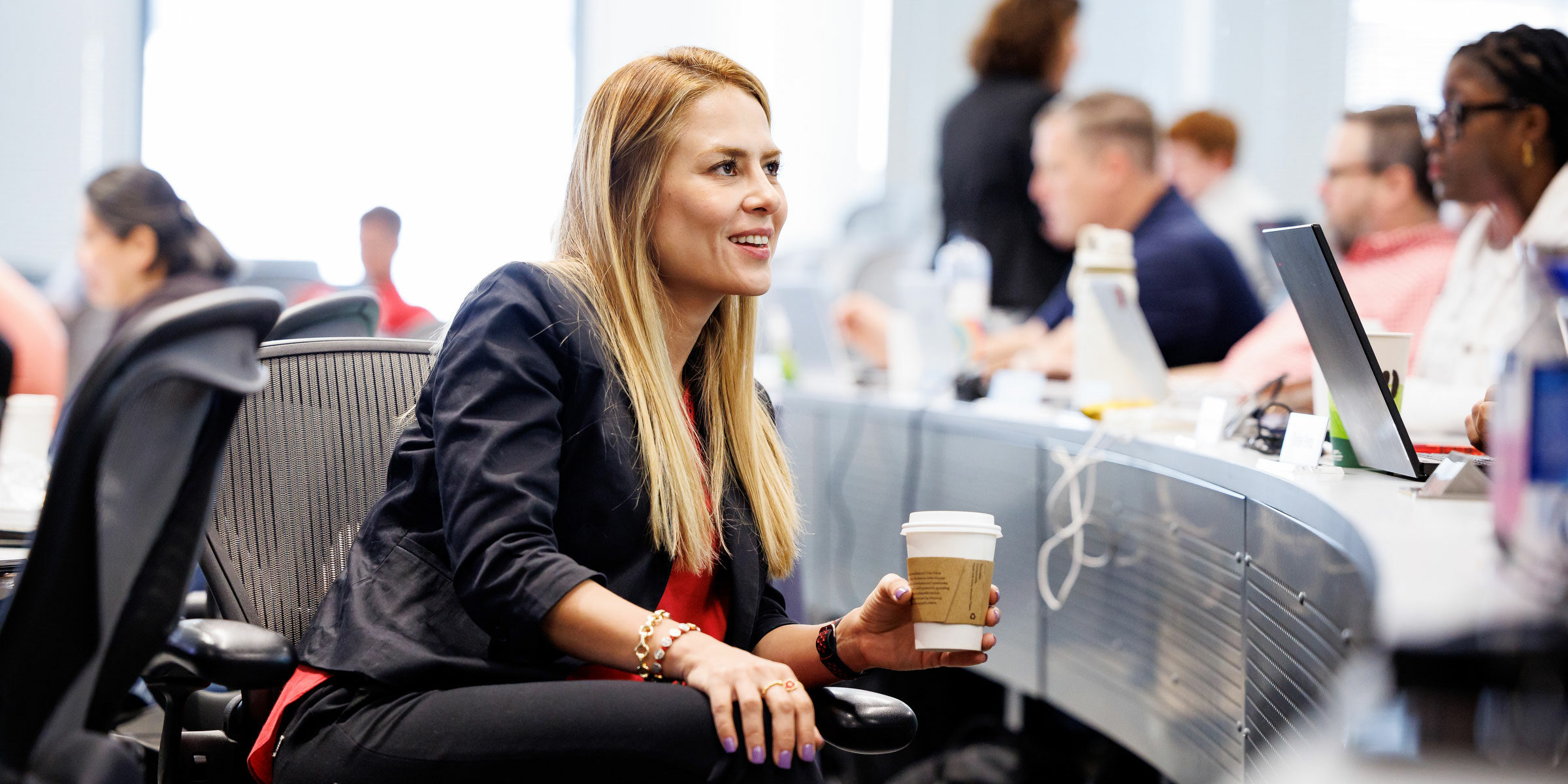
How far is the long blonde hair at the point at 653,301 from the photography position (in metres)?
1.23

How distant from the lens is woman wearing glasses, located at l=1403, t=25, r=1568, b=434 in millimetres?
1818

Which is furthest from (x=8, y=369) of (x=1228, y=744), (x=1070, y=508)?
(x=1070, y=508)

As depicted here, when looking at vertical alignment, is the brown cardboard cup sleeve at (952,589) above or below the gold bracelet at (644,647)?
above

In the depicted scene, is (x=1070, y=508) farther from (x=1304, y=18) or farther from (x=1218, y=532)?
(x=1304, y=18)

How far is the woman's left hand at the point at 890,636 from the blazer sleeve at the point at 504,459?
258mm

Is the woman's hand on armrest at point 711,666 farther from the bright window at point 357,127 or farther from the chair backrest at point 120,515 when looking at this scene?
the bright window at point 357,127

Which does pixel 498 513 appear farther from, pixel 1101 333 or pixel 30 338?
pixel 30 338

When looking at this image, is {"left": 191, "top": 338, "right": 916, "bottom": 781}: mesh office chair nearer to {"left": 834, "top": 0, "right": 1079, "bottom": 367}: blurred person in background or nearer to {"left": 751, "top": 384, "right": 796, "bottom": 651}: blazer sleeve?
{"left": 751, "top": 384, "right": 796, "bottom": 651}: blazer sleeve

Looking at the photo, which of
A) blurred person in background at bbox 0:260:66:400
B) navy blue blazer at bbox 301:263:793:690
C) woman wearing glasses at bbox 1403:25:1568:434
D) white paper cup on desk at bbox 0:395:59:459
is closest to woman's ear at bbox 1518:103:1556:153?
woman wearing glasses at bbox 1403:25:1568:434

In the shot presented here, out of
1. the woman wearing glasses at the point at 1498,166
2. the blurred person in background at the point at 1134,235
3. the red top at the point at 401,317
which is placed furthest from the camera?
the red top at the point at 401,317

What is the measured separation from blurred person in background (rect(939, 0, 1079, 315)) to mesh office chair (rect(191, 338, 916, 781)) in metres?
2.53

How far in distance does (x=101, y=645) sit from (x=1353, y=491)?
1.03 metres

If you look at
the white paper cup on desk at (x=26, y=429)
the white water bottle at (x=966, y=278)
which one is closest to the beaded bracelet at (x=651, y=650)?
the white paper cup on desk at (x=26, y=429)

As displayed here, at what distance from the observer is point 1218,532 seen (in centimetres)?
156
